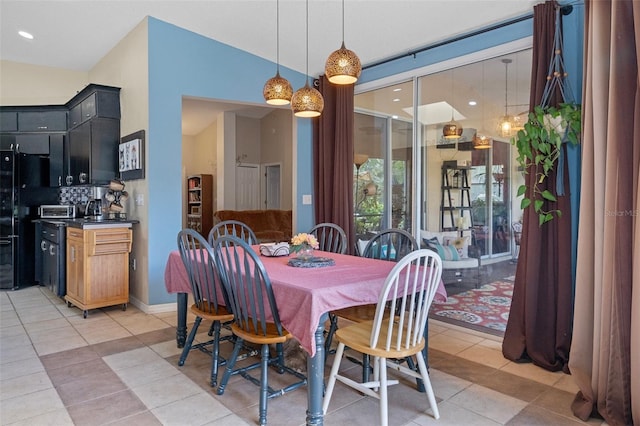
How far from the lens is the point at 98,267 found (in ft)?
13.9

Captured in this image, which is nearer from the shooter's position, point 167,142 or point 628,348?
point 628,348

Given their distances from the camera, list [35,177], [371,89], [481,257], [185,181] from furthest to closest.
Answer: [185,181], [35,177], [371,89], [481,257]

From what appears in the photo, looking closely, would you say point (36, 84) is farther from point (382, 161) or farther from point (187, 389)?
point (187, 389)

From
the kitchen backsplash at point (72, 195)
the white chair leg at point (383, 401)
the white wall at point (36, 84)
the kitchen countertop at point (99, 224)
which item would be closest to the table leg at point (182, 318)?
the kitchen countertop at point (99, 224)

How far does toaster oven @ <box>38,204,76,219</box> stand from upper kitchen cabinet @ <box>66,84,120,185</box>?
63 centimetres

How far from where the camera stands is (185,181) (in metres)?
11.1

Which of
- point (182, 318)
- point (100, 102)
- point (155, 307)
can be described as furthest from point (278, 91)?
point (100, 102)

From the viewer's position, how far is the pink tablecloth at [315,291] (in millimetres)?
2025

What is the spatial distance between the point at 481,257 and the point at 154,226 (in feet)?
10.8

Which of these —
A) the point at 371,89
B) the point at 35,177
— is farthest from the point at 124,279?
the point at 371,89

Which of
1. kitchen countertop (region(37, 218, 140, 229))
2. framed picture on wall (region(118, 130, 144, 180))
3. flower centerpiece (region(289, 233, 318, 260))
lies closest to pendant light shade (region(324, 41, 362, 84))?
flower centerpiece (region(289, 233, 318, 260))

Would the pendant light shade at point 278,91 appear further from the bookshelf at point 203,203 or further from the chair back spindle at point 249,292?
the bookshelf at point 203,203

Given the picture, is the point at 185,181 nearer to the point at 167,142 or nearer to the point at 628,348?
the point at 167,142

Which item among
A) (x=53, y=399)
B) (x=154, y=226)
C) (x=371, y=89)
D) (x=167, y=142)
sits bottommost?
(x=53, y=399)
